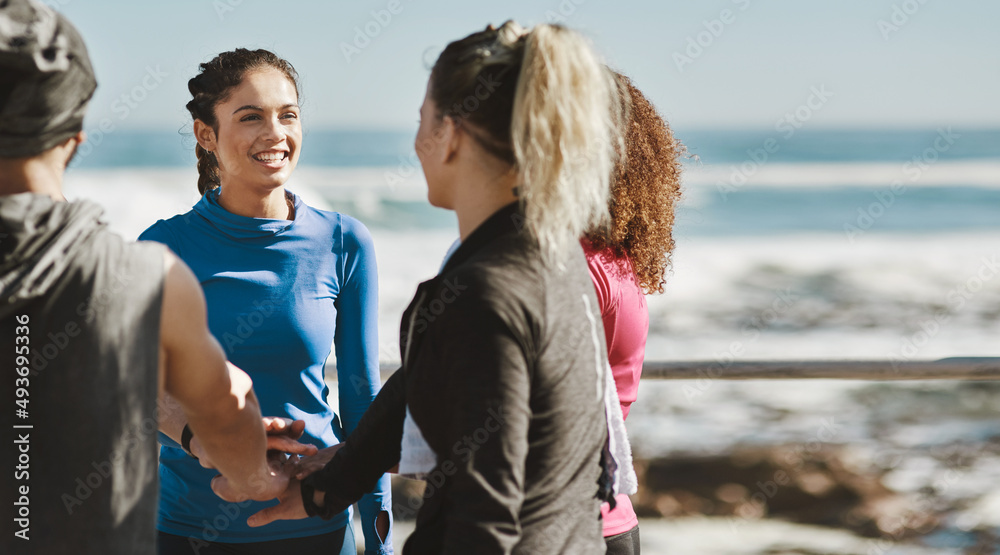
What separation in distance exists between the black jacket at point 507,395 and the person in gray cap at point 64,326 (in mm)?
407

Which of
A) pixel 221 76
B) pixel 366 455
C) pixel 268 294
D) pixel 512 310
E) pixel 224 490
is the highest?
pixel 221 76

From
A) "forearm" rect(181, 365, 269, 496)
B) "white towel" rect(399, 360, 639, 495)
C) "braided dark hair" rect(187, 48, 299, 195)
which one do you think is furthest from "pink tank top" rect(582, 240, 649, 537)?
"braided dark hair" rect(187, 48, 299, 195)

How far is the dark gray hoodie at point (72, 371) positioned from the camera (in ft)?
3.89

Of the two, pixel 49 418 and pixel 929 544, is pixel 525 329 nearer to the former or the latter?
pixel 49 418

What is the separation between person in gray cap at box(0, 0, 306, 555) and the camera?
1188mm

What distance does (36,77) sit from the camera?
1.20m

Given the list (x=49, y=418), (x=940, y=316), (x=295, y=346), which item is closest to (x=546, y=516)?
(x=49, y=418)

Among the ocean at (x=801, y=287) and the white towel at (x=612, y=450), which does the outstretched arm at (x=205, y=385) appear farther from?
the white towel at (x=612, y=450)

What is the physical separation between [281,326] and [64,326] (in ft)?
3.36

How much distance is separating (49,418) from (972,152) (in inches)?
1793

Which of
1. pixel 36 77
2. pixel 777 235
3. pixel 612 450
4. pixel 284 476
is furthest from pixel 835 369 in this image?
pixel 777 235

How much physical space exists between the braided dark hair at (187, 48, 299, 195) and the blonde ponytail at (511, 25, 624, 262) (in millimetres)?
1266

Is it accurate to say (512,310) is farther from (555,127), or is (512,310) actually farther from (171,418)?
(171,418)

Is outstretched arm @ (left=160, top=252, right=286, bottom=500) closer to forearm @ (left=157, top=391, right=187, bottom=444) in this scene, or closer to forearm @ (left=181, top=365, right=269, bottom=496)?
forearm @ (left=181, top=365, right=269, bottom=496)
